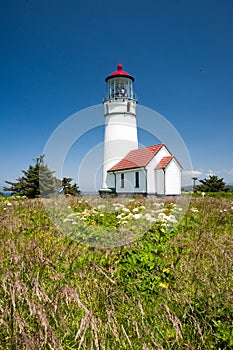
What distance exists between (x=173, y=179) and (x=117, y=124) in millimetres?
7455

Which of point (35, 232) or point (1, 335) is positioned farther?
point (35, 232)

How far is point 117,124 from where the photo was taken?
78.0ft

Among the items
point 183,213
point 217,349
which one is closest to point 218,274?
point 217,349

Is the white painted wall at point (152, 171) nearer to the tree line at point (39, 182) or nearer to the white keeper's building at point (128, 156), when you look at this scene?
the white keeper's building at point (128, 156)

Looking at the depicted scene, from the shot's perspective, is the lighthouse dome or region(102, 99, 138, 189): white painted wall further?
the lighthouse dome

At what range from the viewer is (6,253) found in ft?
11.0

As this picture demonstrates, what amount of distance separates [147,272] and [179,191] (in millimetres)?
19411

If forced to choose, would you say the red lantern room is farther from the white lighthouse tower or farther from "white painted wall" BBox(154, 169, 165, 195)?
"white painted wall" BBox(154, 169, 165, 195)

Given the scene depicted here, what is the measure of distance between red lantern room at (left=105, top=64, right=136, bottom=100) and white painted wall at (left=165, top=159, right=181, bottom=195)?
845 centimetres

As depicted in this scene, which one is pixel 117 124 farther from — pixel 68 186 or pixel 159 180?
pixel 68 186

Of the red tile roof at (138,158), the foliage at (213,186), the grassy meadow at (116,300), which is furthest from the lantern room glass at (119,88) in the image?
the grassy meadow at (116,300)

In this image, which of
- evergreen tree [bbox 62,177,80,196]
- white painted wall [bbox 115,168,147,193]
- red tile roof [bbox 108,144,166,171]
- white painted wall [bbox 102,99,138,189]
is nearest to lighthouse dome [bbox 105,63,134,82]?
white painted wall [bbox 102,99,138,189]

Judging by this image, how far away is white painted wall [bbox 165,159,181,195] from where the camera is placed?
20297mm

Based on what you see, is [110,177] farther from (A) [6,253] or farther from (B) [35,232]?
(A) [6,253]
